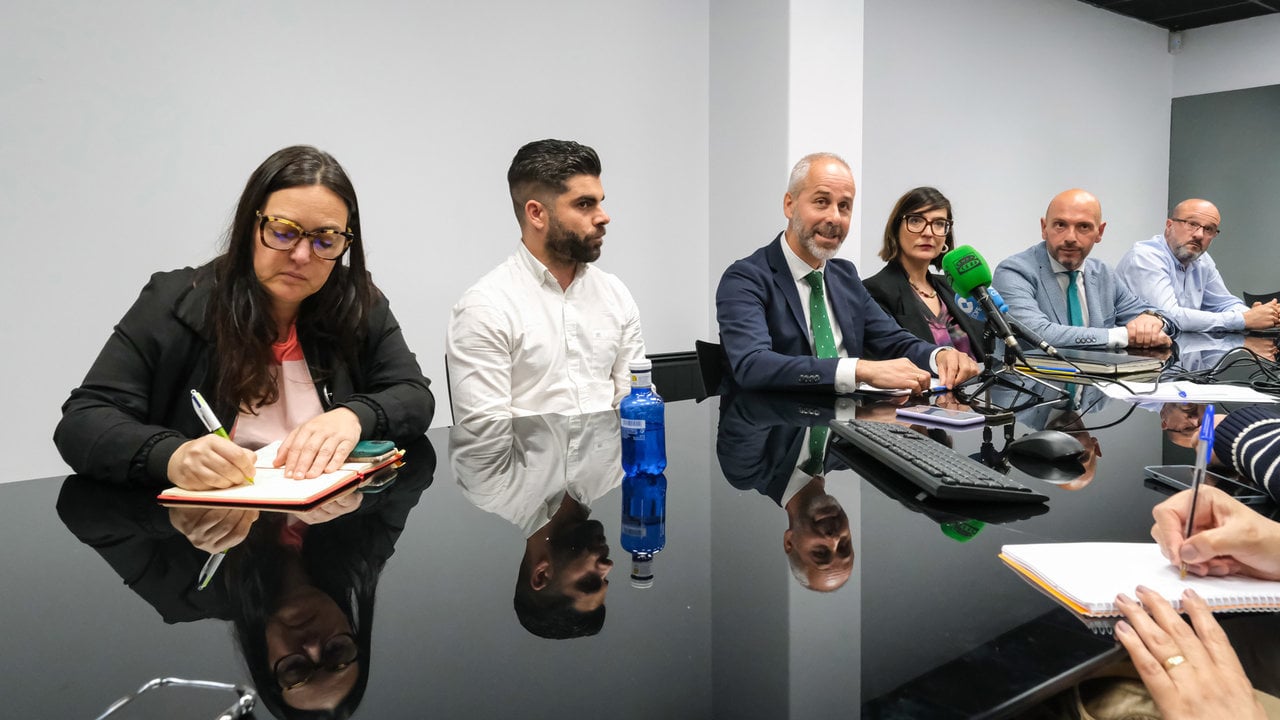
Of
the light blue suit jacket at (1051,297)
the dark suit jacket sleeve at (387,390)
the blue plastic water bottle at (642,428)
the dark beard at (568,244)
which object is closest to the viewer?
the blue plastic water bottle at (642,428)

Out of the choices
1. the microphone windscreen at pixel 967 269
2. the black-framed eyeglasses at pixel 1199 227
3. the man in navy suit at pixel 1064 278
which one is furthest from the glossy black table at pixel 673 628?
the black-framed eyeglasses at pixel 1199 227

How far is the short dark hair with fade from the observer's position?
2561 millimetres

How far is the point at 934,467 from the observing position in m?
1.10

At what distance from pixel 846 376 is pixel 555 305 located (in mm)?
954

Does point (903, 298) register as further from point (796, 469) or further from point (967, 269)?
point (796, 469)

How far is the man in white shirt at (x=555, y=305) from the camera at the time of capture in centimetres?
241

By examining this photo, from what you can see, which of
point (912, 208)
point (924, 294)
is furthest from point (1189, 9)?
point (924, 294)

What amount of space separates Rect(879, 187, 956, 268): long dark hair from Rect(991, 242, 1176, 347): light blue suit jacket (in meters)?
0.45

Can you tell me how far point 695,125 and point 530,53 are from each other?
3.44 feet

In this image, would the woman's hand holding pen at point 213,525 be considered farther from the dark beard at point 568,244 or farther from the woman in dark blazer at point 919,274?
the woman in dark blazer at point 919,274

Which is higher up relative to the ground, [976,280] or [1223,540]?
[976,280]

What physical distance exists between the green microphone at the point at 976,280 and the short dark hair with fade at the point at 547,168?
1.16m

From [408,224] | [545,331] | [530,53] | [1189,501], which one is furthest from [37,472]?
[1189,501]

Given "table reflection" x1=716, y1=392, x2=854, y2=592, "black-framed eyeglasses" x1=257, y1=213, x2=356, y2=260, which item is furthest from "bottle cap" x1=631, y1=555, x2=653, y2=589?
"black-framed eyeglasses" x1=257, y1=213, x2=356, y2=260
